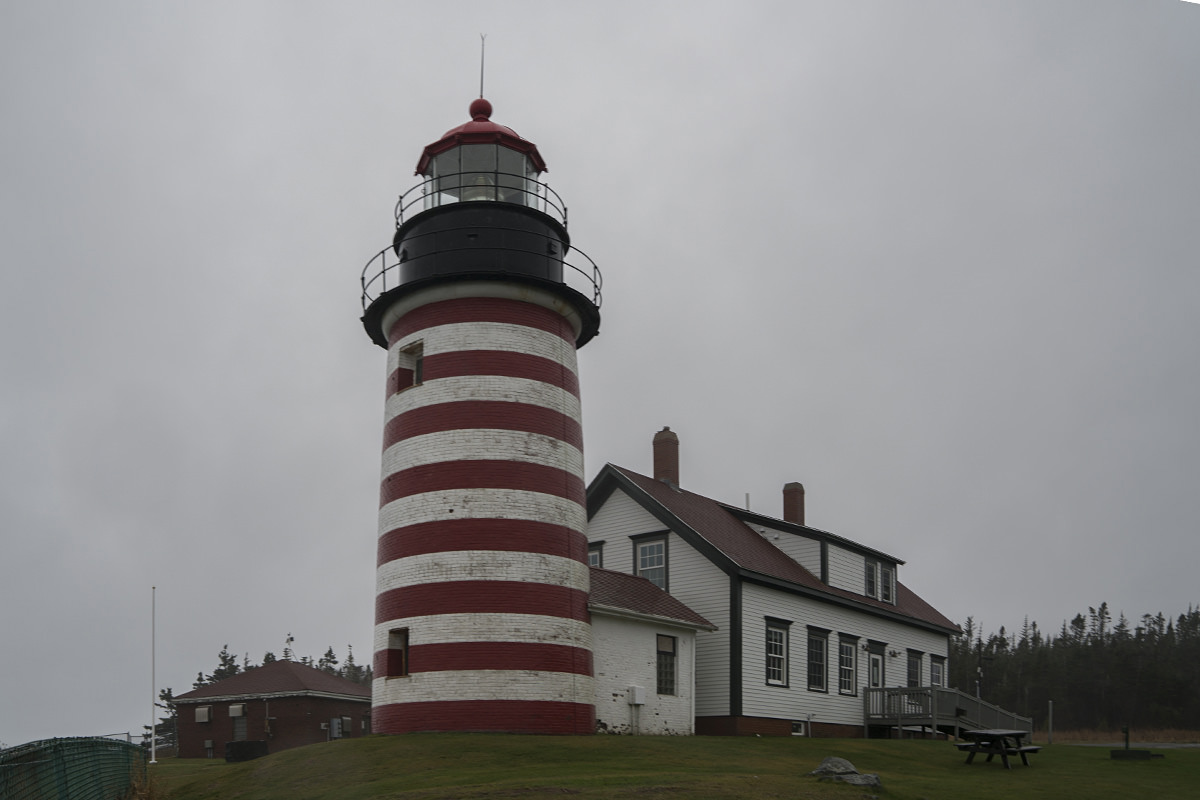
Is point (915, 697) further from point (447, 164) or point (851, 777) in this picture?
point (447, 164)

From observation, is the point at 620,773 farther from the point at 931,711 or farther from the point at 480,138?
the point at 931,711

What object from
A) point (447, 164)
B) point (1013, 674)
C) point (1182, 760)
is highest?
point (447, 164)

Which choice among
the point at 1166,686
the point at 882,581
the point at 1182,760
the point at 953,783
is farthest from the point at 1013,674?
the point at 953,783

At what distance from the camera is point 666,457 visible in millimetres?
32844

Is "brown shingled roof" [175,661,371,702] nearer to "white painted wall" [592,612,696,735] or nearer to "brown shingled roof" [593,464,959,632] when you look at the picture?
"brown shingled roof" [593,464,959,632]

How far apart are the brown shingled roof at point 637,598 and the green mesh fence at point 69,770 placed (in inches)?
346

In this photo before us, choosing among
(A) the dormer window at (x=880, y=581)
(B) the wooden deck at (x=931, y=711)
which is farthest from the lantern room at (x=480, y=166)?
(A) the dormer window at (x=880, y=581)

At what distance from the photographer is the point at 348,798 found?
14.5 metres

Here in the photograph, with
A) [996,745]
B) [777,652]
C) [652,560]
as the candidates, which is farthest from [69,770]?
[777,652]

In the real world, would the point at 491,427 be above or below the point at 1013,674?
above

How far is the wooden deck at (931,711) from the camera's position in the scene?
2870cm

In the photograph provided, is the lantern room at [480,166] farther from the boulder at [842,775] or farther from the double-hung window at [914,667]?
the double-hung window at [914,667]

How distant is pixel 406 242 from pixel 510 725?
9610mm

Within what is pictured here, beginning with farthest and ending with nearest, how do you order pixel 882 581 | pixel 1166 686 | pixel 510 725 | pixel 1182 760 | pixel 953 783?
pixel 1166 686 < pixel 882 581 < pixel 1182 760 < pixel 510 725 < pixel 953 783
